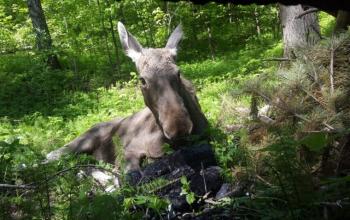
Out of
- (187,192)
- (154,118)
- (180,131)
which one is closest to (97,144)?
(154,118)

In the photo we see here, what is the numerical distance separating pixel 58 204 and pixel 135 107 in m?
7.64

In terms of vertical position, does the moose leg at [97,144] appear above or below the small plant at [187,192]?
below

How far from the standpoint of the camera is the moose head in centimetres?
569

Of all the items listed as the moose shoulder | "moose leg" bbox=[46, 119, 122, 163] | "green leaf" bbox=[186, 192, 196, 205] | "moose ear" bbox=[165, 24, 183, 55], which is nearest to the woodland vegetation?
"green leaf" bbox=[186, 192, 196, 205]

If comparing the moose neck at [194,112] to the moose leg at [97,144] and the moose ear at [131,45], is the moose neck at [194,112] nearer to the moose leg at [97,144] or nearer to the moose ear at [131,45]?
the moose ear at [131,45]

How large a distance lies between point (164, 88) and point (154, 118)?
0.89 metres

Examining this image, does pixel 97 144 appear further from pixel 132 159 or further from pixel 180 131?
pixel 180 131

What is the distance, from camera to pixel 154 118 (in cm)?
714

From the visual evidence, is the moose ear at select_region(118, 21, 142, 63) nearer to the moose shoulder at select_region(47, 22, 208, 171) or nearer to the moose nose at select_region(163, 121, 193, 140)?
the moose shoulder at select_region(47, 22, 208, 171)

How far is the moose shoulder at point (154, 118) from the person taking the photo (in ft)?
19.1

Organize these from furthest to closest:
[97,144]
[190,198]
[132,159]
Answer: [97,144]
[132,159]
[190,198]

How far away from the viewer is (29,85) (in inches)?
563

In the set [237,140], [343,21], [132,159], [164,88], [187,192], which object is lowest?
[132,159]

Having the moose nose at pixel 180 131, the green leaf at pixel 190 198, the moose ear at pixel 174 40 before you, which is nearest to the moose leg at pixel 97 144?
the moose ear at pixel 174 40
